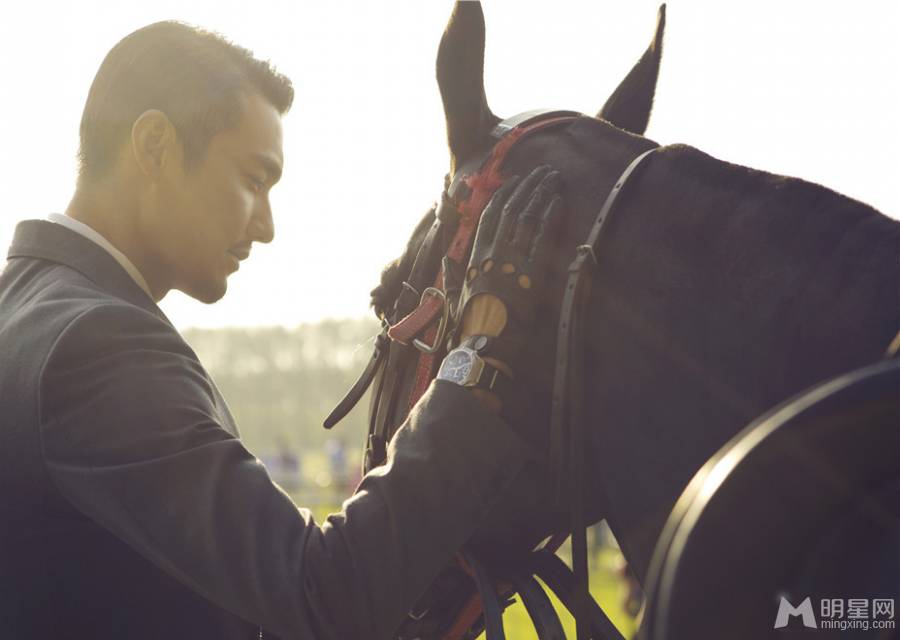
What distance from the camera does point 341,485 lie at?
32344 millimetres

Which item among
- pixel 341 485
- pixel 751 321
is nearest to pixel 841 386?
pixel 751 321

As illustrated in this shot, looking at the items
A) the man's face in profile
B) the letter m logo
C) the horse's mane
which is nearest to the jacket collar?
the man's face in profile

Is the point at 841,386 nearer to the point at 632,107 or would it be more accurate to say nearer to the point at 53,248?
the point at 632,107

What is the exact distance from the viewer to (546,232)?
7.03 feet

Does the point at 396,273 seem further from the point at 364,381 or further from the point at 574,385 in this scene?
the point at 574,385

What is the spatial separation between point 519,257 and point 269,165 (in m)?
1.00

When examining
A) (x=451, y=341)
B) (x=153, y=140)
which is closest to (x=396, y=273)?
(x=451, y=341)

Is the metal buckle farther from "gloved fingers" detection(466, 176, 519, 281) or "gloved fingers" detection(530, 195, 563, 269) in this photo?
"gloved fingers" detection(530, 195, 563, 269)

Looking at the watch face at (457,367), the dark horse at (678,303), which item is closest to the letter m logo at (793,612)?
the dark horse at (678,303)

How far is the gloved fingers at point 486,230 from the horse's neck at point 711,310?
0.26 m

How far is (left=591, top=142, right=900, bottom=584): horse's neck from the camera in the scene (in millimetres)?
1777

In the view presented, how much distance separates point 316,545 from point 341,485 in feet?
101

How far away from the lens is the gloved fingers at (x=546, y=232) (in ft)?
7.02

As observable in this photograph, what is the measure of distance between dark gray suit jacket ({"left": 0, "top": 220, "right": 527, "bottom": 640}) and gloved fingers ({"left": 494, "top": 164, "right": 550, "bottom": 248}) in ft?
1.16
